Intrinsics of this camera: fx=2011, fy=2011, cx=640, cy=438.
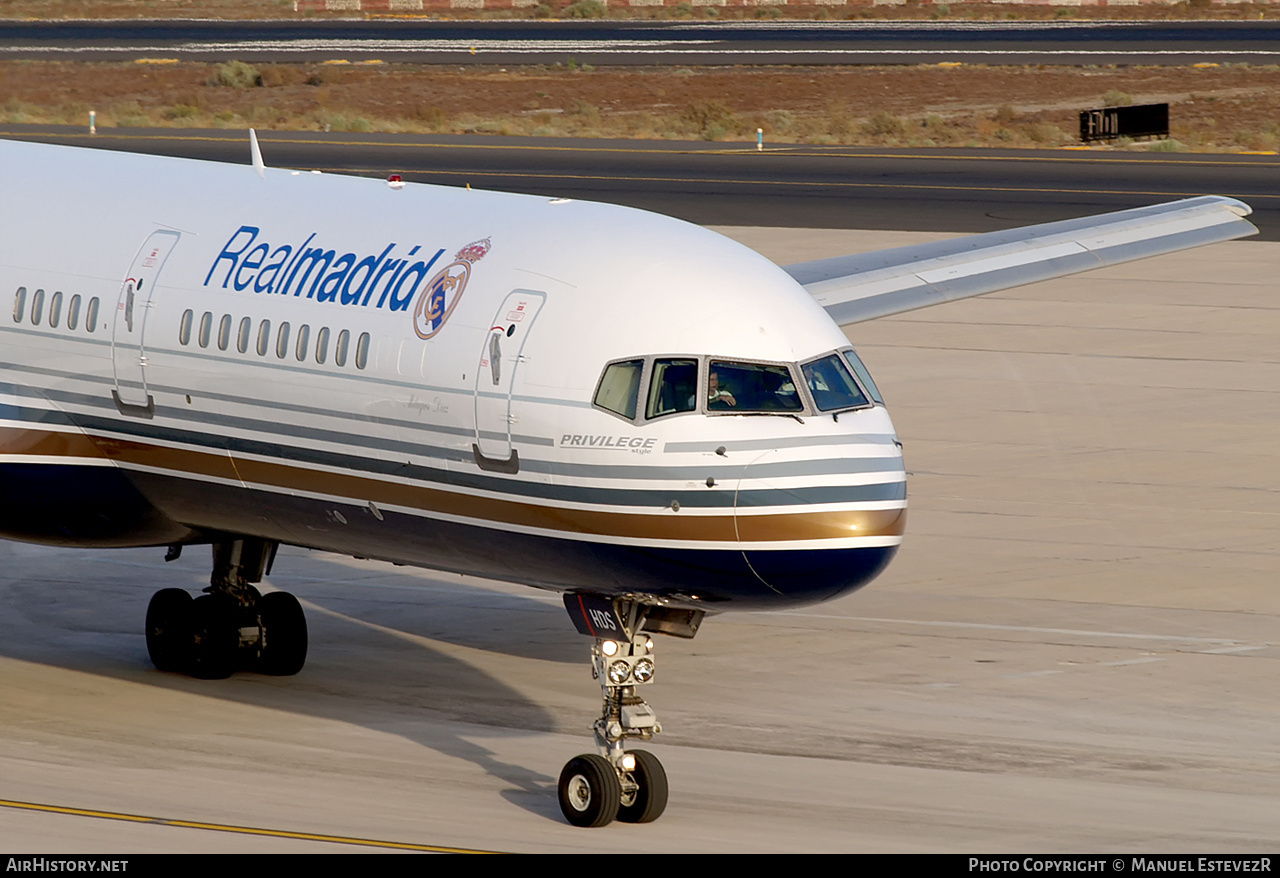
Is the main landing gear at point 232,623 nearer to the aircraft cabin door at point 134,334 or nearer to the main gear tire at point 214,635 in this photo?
the main gear tire at point 214,635

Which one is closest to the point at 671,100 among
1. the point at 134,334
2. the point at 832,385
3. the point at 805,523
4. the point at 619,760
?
the point at 134,334

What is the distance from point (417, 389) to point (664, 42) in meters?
111

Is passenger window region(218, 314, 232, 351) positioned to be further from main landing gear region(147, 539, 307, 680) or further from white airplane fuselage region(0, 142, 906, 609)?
main landing gear region(147, 539, 307, 680)

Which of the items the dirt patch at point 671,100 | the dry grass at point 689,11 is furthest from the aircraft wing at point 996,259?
the dry grass at point 689,11

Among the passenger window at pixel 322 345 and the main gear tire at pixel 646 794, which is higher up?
the passenger window at pixel 322 345

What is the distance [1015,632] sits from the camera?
24.1 meters

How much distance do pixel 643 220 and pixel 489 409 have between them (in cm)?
247

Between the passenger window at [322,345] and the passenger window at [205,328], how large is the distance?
4.82ft

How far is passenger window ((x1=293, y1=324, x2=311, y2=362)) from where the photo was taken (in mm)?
18938

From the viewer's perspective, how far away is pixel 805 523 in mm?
16141

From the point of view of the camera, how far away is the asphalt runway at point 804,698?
1731 centimetres

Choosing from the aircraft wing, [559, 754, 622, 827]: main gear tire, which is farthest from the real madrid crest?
the aircraft wing
